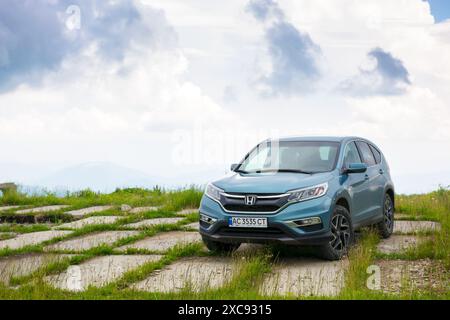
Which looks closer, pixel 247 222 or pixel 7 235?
pixel 247 222

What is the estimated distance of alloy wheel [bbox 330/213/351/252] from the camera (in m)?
9.00

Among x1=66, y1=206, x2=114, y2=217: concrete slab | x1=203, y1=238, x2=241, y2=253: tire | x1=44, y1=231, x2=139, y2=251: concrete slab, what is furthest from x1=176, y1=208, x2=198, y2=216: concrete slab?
x1=203, y1=238, x2=241, y2=253: tire

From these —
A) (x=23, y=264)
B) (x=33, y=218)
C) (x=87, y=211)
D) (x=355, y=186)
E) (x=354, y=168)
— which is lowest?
(x=23, y=264)

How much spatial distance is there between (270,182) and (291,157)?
4.07 feet

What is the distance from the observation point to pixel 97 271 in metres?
8.72

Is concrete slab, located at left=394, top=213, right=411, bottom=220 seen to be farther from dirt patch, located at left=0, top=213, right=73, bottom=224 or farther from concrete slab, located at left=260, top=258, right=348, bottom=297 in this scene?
dirt patch, located at left=0, top=213, right=73, bottom=224

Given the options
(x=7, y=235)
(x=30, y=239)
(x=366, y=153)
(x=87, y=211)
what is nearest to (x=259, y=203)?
(x=366, y=153)

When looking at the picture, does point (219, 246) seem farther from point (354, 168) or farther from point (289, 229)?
point (354, 168)

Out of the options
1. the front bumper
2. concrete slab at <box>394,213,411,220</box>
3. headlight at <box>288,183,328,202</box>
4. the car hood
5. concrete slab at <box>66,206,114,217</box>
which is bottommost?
concrete slab at <box>394,213,411,220</box>

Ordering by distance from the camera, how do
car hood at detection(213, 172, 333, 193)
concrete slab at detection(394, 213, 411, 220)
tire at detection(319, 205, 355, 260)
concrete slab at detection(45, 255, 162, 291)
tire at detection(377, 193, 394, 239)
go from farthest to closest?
concrete slab at detection(394, 213, 411, 220) < tire at detection(377, 193, 394, 239) < tire at detection(319, 205, 355, 260) < car hood at detection(213, 172, 333, 193) < concrete slab at detection(45, 255, 162, 291)

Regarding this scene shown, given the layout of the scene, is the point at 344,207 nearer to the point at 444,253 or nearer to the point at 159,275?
the point at 444,253

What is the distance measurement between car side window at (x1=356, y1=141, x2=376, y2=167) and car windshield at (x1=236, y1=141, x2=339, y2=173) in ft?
3.49

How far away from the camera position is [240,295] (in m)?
6.66
